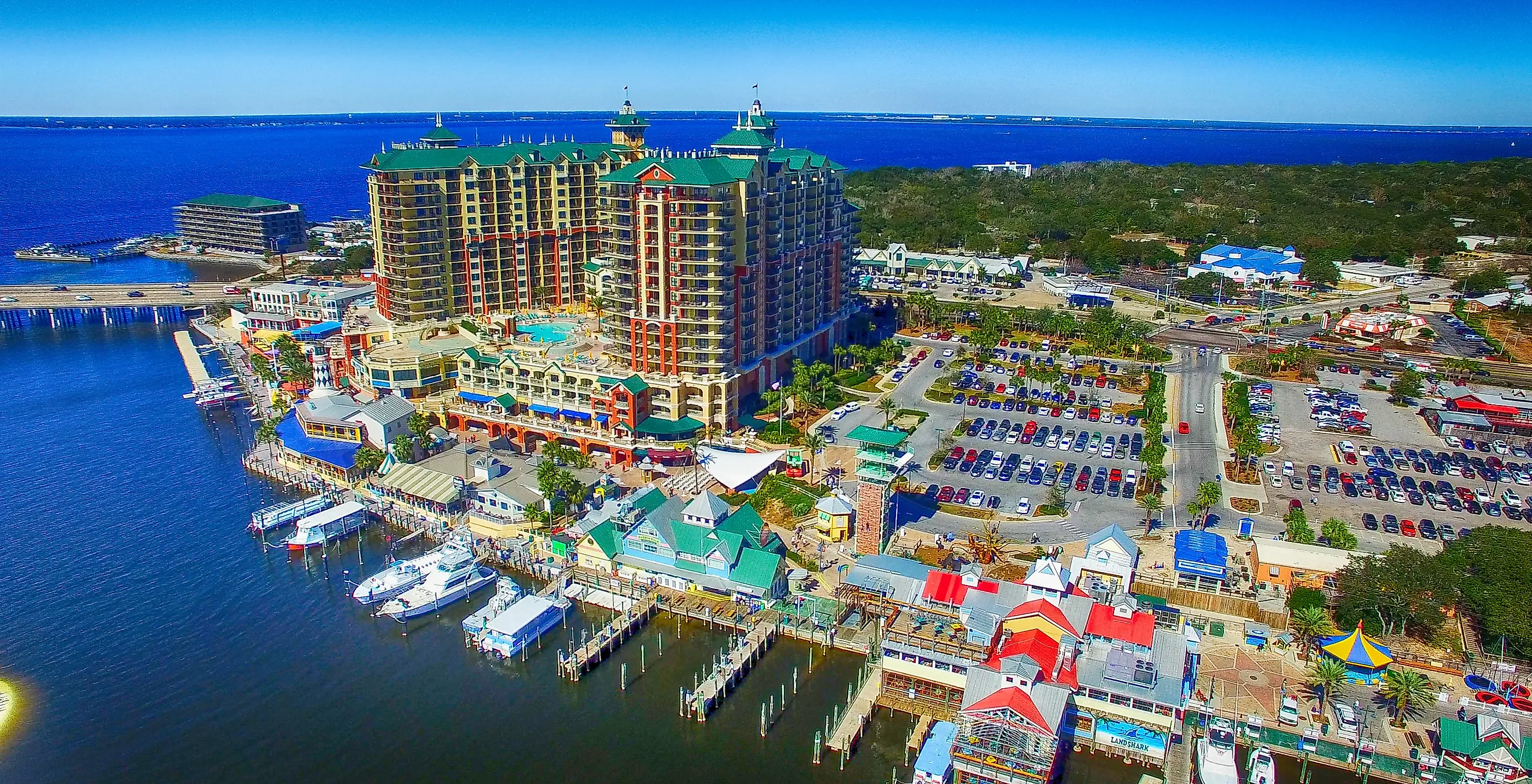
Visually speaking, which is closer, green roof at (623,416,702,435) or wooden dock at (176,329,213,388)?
green roof at (623,416,702,435)

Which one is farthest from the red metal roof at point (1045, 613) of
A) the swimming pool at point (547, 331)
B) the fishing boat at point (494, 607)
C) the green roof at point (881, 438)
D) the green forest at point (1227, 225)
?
the green forest at point (1227, 225)

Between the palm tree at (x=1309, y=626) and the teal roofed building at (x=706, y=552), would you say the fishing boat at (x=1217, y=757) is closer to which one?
the palm tree at (x=1309, y=626)

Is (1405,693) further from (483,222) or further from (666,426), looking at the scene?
(483,222)

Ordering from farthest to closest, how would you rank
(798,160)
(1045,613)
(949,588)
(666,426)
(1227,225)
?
(1227,225)
(798,160)
(666,426)
(949,588)
(1045,613)

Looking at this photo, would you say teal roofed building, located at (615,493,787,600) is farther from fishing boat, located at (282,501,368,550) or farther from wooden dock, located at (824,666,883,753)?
fishing boat, located at (282,501,368,550)

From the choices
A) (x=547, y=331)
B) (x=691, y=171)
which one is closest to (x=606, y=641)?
(x=691, y=171)

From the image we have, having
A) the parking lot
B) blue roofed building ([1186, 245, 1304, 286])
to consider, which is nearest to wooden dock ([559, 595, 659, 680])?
the parking lot
